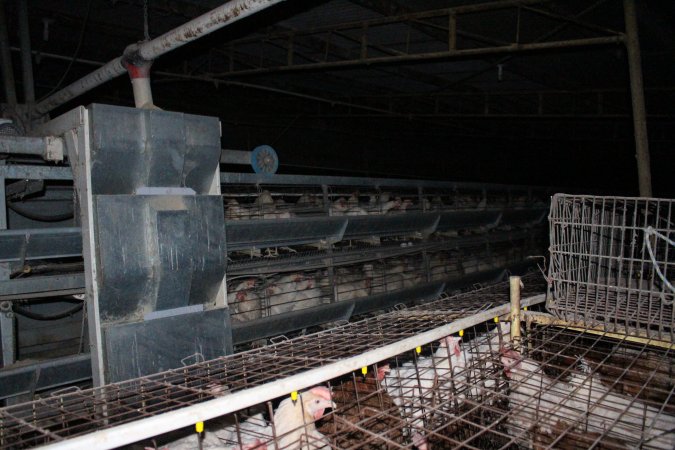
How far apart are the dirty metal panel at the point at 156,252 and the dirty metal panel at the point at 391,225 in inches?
65.6

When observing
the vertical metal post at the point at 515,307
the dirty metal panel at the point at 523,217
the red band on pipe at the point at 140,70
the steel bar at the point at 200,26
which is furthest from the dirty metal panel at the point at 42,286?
the dirty metal panel at the point at 523,217

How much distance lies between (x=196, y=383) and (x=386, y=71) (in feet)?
20.5

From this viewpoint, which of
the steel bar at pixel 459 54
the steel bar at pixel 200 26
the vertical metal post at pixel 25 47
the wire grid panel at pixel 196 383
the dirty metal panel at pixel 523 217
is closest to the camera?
the wire grid panel at pixel 196 383

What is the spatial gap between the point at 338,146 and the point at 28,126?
731 cm

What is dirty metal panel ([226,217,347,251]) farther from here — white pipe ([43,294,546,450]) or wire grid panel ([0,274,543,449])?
white pipe ([43,294,546,450])

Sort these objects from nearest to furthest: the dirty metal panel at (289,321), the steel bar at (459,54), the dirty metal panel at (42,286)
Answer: the dirty metal panel at (42,286)
the dirty metal panel at (289,321)
the steel bar at (459,54)

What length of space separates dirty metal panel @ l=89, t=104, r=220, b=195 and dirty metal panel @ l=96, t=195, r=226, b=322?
12 cm

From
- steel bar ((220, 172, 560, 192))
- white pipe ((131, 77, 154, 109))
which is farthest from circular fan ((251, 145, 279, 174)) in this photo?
white pipe ((131, 77, 154, 109))

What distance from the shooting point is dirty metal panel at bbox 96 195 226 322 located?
2.50 metres

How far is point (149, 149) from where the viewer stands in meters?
2.64

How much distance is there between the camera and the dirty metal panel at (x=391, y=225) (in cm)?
437

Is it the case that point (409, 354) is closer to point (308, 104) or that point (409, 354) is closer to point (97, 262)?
point (97, 262)

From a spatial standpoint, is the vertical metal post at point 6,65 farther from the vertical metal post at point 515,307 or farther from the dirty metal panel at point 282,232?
the vertical metal post at point 515,307

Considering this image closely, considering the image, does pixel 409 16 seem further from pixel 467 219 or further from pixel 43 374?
pixel 43 374
